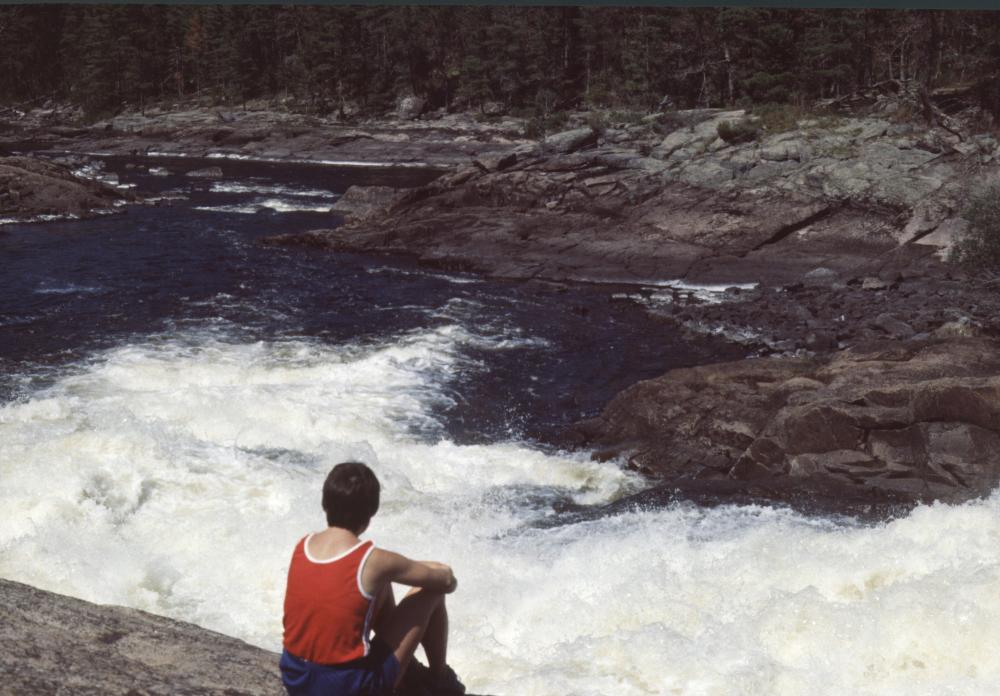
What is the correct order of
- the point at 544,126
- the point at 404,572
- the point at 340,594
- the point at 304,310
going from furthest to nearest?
the point at 544,126 → the point at 304,310 → the point at 404,572 → the point at 340,594

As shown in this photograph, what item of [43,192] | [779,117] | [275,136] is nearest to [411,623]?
[779,117]

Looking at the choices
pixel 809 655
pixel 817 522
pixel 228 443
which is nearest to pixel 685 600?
pixel 809 655

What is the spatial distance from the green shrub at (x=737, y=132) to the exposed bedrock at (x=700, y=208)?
1.03 feet

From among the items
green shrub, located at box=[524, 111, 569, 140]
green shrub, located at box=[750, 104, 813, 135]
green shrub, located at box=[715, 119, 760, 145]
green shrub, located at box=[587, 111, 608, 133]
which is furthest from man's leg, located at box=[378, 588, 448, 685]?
green shrub, located at box=[524, 111, 569, 140]

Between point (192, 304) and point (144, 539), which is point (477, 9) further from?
point (144, 539)

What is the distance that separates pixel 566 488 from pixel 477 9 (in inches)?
2618

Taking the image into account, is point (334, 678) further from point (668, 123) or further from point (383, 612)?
point (668, 123)

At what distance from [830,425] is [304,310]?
14.2 metres

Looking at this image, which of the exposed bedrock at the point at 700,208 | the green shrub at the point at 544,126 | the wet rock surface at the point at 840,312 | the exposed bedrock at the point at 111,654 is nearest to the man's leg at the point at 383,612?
the exposed bedrock at the point at 111,654

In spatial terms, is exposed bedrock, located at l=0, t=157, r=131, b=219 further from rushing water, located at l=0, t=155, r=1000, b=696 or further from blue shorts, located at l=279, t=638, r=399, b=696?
blue shorts, located at l=279, t=638, r=399, b=696

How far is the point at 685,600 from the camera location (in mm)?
8812

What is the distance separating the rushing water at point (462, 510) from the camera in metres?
7.73

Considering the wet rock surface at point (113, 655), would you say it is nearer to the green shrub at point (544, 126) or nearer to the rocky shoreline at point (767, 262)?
the rocky shoreline at point (767, 262)

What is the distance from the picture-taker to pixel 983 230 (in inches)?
874
